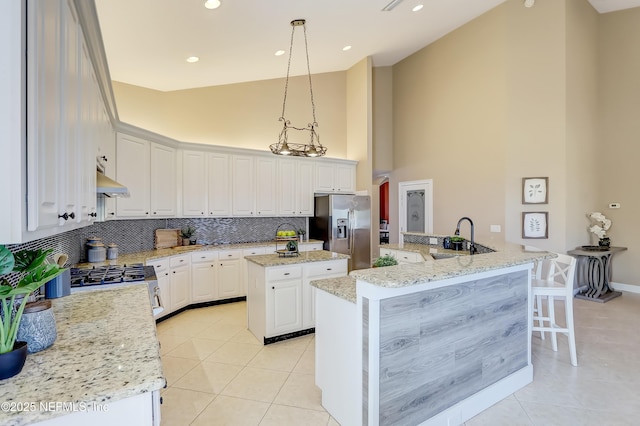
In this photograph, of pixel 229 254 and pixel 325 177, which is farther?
pixel 325 177

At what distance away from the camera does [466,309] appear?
6.89ft

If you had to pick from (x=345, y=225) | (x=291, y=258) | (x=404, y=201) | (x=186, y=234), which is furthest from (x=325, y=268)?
(x=404, y=201)

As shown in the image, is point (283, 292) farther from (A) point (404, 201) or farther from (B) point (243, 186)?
(A) point (404, 201)

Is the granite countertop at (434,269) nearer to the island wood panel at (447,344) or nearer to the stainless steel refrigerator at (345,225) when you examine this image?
the island wood panel at (447,344)

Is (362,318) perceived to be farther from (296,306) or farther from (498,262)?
(296,306)

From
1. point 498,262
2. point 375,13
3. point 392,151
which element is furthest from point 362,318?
point 392,151

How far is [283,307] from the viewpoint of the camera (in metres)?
3.37

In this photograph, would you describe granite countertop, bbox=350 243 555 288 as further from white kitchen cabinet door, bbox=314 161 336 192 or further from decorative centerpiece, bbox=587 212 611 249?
decorative centerpiece, bbox=587 212 611 249

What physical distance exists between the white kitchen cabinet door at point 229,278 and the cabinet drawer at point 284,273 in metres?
1.71

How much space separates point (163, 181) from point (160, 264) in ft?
4.00

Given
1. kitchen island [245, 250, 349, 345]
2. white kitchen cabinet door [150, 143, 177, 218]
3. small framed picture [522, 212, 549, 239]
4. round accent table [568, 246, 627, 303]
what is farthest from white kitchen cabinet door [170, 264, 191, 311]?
round accent table [568, 246, 627, 303]

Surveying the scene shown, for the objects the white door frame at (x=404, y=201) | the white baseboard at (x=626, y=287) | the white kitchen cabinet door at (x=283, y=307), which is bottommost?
the white baseboard at (x=626, y=287)

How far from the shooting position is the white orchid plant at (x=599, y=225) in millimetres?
5352

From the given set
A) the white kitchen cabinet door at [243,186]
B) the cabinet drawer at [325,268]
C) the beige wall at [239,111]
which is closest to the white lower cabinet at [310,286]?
the cabinet drawer at [325,268]
